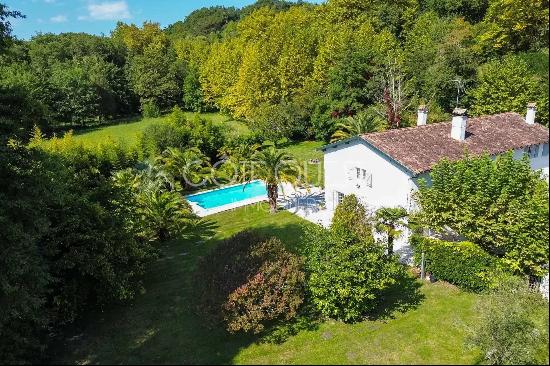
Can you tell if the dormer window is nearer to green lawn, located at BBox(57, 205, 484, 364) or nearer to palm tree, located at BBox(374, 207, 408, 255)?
palm tree, located at BBox(374, 207, 408, 255)

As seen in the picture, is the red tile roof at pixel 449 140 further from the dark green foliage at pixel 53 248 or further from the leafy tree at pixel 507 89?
the dark green foliage at pixel 53 248

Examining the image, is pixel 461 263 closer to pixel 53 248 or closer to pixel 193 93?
pixel 53 248

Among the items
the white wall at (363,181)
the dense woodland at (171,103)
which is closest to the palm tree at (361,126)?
the dense woodland at (171,103)

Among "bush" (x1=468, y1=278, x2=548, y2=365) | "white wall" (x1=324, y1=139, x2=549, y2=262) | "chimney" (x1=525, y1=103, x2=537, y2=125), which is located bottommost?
"bush" (x1=468, y1=278, x2=548, y2=365)

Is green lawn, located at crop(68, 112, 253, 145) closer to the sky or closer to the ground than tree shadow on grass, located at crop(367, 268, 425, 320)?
closer to the sky

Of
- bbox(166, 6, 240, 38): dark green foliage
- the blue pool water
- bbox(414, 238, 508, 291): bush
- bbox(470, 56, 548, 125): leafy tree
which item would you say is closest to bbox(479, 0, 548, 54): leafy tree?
bbox(470, 56, 548, 125): leafy tree

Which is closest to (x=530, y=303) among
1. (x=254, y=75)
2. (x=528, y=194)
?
(x=528, y=194)
